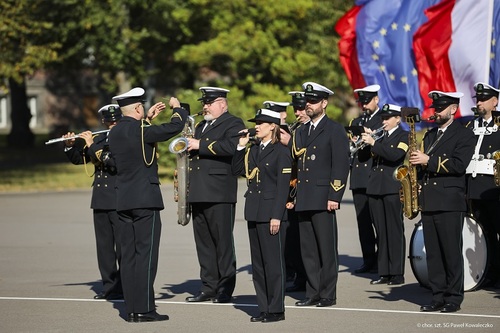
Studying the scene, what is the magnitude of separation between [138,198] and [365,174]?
4065 millimetres

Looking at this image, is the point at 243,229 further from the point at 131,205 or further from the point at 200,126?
the point at 131,205

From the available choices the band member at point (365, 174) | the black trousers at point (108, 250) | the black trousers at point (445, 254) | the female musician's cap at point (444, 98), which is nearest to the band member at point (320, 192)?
the black trousers at point (445, 254)

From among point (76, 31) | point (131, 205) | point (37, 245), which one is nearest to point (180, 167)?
point (131, 205)

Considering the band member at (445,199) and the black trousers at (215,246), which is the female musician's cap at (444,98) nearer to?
the band member at (445,199)

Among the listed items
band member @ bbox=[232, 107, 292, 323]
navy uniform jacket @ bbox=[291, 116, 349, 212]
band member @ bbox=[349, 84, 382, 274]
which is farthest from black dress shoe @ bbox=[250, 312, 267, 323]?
band member @ bbox=[349, 84, 382, 274]

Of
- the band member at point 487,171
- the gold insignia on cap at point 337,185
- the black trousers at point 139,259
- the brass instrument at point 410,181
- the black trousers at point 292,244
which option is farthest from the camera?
the black trousers at point 292,244

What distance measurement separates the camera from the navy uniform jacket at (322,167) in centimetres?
1133

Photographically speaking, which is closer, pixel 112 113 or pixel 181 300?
pixel 181 300

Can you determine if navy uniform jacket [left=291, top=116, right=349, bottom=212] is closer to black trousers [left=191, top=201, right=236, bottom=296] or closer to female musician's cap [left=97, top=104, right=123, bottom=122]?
black trousers [left=191, top=201, right=236, bottom=296]

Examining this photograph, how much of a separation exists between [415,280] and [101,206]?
379cm

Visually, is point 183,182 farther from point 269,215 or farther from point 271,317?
point 271,317

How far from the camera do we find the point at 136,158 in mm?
10672

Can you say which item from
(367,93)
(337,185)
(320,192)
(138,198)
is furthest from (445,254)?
(367,93)

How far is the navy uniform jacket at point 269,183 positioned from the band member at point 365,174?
10.6 feet
